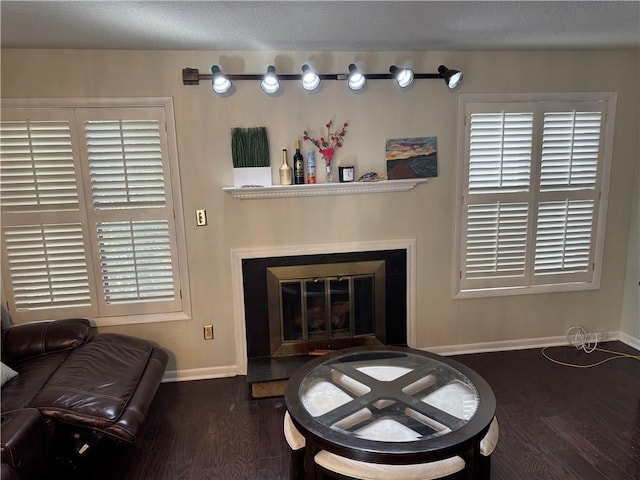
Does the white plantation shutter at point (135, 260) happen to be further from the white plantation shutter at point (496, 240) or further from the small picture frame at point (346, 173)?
the white plantation shutter at point (496, 240)

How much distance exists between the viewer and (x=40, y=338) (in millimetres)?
2771

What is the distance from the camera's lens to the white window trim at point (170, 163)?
112 inches

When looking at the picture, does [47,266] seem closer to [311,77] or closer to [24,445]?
[24,445]

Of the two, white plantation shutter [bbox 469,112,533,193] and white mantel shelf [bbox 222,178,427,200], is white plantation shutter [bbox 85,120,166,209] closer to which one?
white mantel shelf [bbox 222,178,427,200]

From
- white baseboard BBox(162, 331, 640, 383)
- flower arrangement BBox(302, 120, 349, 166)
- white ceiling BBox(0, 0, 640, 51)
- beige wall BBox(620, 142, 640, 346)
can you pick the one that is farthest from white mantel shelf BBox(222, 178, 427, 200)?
beige wall BBox(620, 142, 640, 346)

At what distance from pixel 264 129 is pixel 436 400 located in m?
2.04

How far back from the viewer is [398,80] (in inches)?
119

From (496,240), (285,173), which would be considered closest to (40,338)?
(285,173)

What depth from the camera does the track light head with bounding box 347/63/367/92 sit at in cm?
287

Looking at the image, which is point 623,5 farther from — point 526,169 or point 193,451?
point 193,451

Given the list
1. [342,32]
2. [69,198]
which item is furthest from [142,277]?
[342,32]

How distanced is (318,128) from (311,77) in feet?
1.31

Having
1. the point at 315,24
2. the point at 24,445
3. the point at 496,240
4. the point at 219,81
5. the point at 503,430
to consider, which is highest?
the point at 315,24

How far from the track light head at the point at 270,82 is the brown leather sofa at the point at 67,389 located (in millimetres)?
1918
